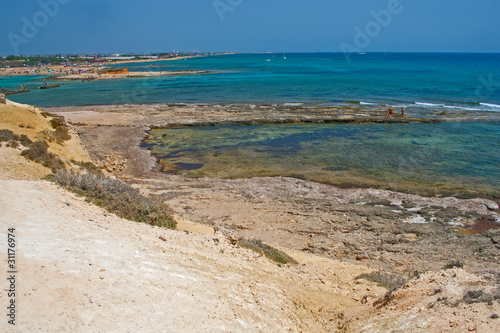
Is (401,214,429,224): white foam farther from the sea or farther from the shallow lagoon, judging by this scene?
the sea

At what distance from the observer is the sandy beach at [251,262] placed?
518 cm

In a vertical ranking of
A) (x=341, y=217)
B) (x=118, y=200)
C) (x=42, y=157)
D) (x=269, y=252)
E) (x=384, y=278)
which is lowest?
(x=384, y=278)

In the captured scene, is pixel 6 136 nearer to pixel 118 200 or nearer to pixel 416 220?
pixel 118 200

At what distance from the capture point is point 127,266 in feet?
20.5

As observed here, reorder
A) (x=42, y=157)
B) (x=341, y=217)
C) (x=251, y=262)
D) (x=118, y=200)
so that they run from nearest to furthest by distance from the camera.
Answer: (x=251, y=262)
(x=118, y=200)
(x=341, y=217)
(x=42, y=157)

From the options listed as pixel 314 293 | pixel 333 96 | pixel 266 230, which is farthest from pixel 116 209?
pixel 333 96

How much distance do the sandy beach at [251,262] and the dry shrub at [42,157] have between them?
390 millimetres

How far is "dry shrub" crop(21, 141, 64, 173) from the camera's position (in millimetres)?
13547

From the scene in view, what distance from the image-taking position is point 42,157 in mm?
13977

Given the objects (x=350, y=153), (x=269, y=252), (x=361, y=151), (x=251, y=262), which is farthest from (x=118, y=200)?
(x=361, y=151)

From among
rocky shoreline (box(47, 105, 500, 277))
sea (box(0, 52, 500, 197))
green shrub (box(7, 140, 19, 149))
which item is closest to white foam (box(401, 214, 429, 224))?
rocky shoreline (box(47, 105, 500, 277))

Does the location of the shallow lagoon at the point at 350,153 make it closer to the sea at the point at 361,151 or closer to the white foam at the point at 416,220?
the sea at the point at 361,151

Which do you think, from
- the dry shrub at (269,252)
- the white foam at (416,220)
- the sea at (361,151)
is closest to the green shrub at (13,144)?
the sea at (361,151)

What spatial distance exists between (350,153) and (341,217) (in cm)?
1065
